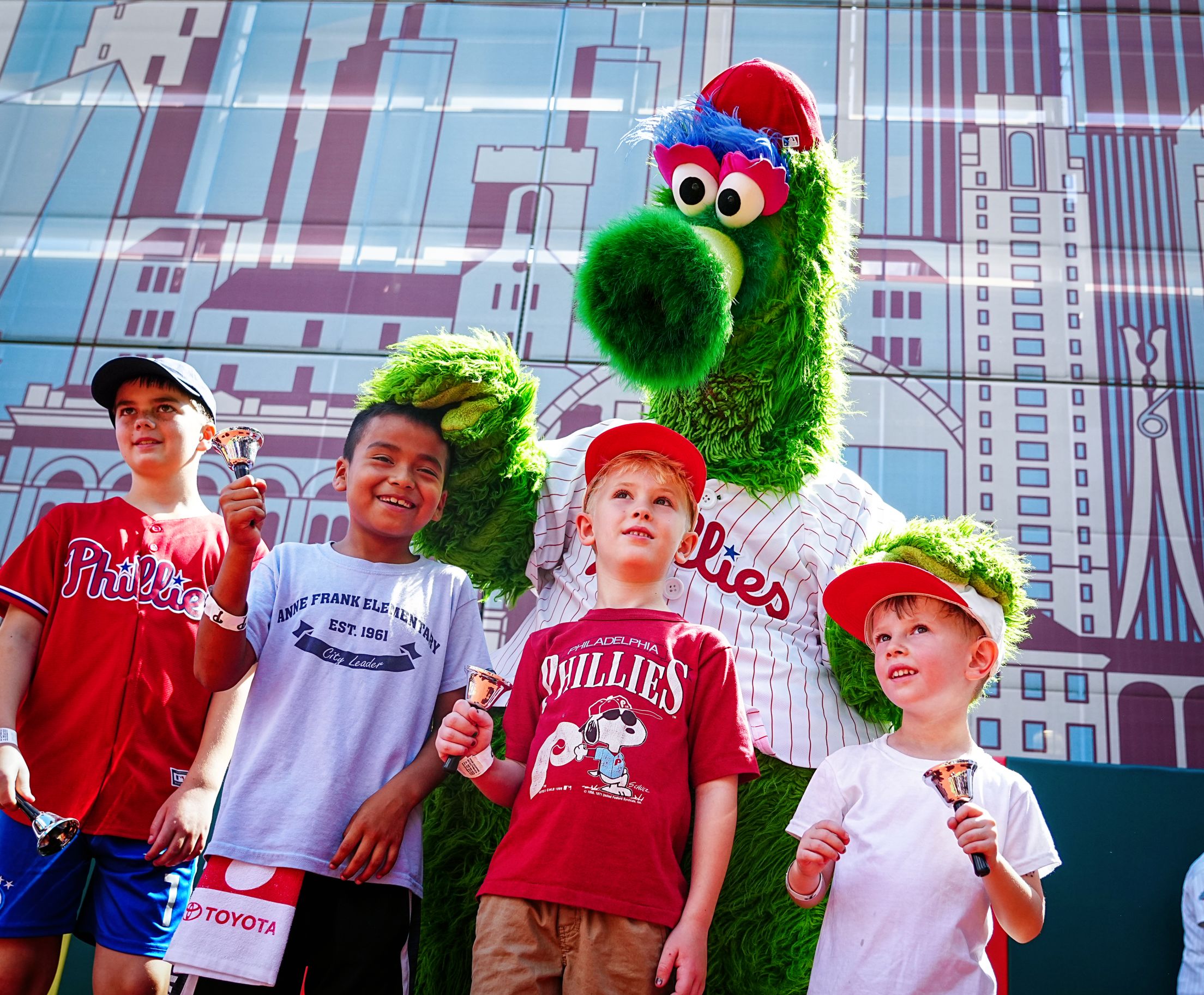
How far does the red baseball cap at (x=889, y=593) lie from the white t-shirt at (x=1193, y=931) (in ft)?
3.12

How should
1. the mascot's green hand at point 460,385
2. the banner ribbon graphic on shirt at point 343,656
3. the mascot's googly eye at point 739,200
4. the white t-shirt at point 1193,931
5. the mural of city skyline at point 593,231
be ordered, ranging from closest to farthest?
the banner ribbon graphic on shirt at point 343,656 < the mascot's green hand at point 460,385 < the mascot's googly eye at point 739,200 < the white t-shirt at point 1193,931 < the mural of city skyline at point 593,231

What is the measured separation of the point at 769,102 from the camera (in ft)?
6.20

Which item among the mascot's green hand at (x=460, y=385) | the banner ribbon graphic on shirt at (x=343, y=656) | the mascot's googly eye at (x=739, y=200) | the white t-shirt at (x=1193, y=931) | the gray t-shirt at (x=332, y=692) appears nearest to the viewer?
the gray t-shirt at (x=332, y=692)

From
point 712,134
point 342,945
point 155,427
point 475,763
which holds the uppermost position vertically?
point 712,134

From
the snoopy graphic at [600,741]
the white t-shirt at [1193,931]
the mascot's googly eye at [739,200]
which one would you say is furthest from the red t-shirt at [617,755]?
the white t-shirt at [1193,931]

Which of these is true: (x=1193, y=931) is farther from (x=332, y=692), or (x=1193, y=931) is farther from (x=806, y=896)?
(x=332, y=692)

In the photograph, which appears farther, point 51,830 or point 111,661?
point 111,661

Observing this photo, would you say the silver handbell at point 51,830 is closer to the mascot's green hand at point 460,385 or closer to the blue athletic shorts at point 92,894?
the blue athletic shorts at point 92,894

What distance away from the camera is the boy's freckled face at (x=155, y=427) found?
1857 mm

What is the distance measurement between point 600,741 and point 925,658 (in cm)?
45

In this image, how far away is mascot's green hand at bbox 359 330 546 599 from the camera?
1662 millimetres

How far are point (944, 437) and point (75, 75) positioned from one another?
3005 millimetres

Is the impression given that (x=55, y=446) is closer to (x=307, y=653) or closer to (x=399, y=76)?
(x=399, y=76)

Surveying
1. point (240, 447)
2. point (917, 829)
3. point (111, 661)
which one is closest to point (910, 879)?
point (917, 829)
